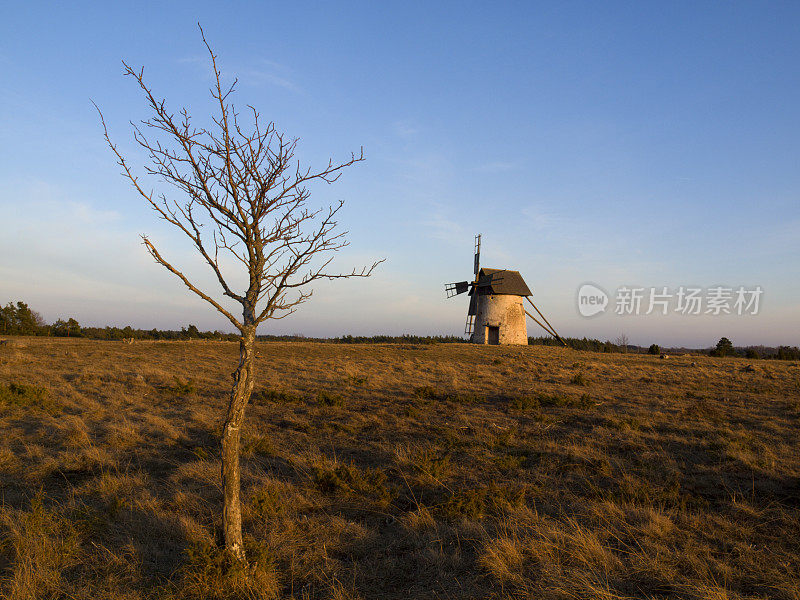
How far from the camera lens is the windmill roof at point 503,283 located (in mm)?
40625

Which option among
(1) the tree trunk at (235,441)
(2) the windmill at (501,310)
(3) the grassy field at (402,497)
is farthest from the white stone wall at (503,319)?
(1) the tree trunk at (235,441)

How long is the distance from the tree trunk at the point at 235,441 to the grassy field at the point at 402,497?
253 millimetres

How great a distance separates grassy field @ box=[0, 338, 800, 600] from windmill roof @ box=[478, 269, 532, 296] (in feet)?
86.9

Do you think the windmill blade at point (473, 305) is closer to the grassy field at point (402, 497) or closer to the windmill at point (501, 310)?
the windmill at point (501, 310)

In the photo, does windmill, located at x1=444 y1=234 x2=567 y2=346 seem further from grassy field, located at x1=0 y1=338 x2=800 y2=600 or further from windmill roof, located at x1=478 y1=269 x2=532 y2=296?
grassy field, located at x1=0 y1=338 x2=800 y2=600

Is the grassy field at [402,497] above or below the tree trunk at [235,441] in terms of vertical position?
below

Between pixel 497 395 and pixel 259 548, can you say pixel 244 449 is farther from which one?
pixel 497 395

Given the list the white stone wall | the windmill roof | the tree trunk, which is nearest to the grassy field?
the tree trunk

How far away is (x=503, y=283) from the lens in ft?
134

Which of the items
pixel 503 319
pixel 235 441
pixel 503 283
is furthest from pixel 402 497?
pixel 503 283

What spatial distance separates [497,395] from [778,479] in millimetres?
8912

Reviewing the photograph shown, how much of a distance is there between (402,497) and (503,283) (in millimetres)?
35763

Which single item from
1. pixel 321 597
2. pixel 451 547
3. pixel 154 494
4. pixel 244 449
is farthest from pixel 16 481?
pixel 451 547

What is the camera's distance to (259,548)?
4.60 m
